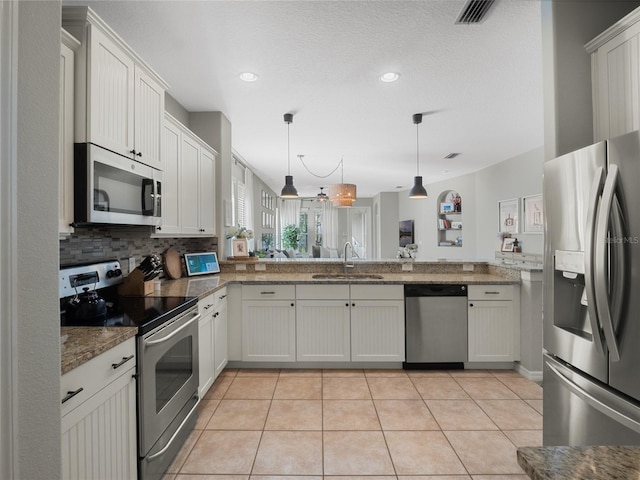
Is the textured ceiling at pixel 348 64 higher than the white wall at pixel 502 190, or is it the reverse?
the textured ceiling at pixel 348 64

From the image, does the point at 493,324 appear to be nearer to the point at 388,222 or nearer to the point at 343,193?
the point at 343,193

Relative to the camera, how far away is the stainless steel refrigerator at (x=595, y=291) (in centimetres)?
124

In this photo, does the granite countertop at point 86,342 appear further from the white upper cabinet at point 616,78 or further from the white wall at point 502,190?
the white wall at point 502,190

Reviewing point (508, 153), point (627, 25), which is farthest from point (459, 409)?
point (508, 153)

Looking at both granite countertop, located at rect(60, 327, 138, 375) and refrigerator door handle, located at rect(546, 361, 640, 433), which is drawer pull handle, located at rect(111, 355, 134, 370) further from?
refrigerator door handle, located at rect(546, 361, 640, 433)

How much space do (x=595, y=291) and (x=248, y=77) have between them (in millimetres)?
2778

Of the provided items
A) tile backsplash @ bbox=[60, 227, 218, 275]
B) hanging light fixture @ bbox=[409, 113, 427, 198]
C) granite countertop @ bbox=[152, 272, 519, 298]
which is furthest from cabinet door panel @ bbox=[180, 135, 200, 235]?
hanging light fixture @ bbox=[409, 113, 427, 198]

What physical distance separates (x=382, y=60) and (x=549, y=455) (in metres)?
2.67

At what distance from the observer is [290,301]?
9.89 ft

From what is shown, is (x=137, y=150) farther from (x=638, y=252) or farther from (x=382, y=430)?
(x=638, y=252)

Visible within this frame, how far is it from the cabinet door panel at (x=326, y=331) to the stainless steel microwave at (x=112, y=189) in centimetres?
157

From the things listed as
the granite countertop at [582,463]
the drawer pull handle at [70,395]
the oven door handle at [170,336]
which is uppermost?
the granite countertop at [582,463]

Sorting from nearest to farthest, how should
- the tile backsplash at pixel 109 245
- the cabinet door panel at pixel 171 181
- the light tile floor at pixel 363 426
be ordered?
the light tile floor at pixel 363 426
the tile backsplash at pixel 109 245
the cabinet door panel at pixel 171 181

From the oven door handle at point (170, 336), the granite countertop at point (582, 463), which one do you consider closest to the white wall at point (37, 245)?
the oven door handle at point (170, 336)
